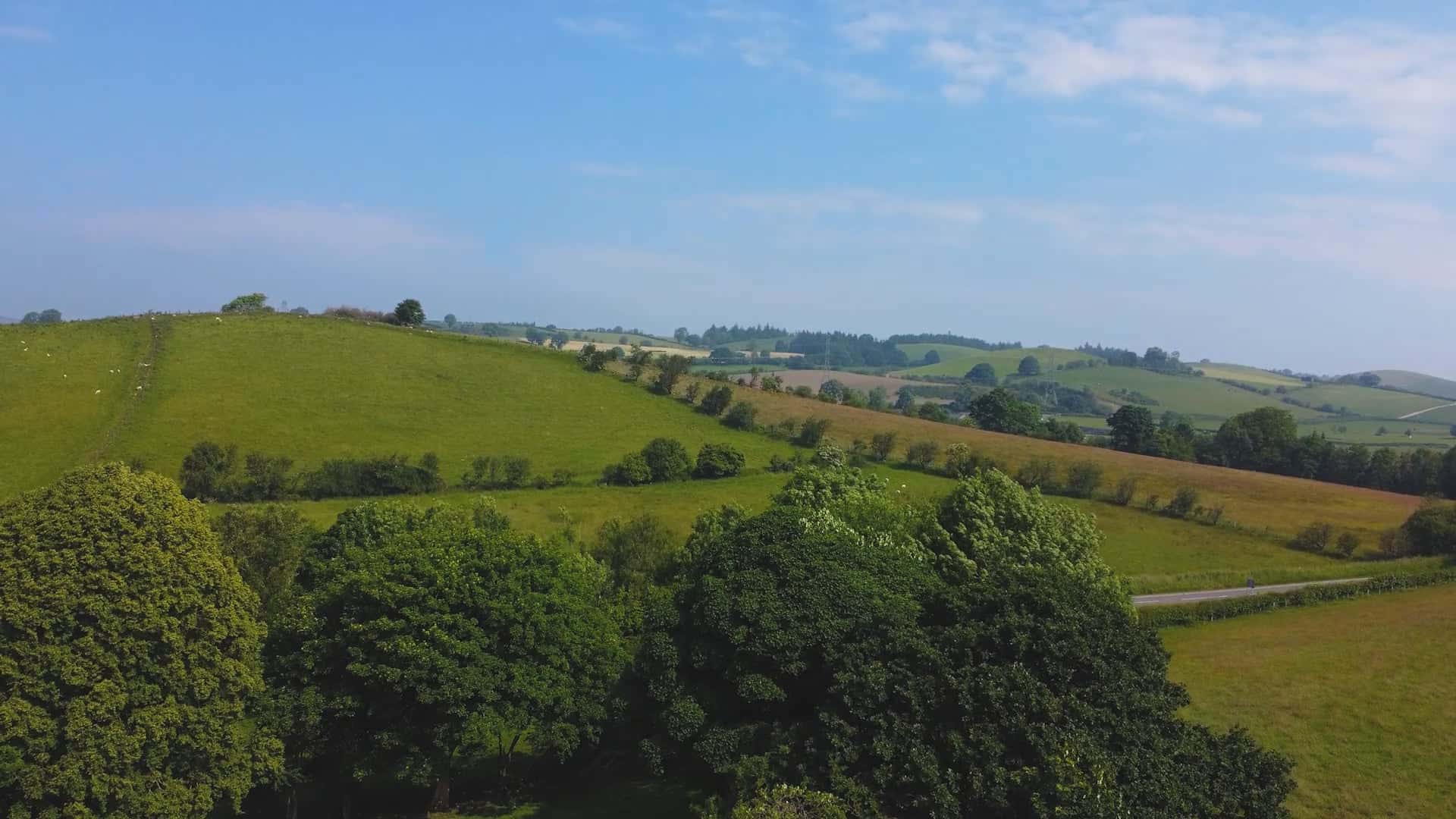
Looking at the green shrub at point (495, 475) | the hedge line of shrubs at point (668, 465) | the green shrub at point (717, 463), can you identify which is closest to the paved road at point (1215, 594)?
the green shrub at point (717, 463)

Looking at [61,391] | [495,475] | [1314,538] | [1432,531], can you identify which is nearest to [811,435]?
[495,475]

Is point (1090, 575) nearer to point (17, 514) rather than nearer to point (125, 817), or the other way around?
point (125, 817)

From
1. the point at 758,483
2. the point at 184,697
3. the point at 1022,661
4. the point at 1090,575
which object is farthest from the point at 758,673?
the point at 758,483

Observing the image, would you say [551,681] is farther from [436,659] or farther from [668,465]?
[668,465]

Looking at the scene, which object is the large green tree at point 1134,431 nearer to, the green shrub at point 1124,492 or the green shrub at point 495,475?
the green shrub at point 1124,492

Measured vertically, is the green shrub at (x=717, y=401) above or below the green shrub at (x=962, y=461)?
above

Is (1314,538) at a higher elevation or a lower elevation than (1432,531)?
lower
